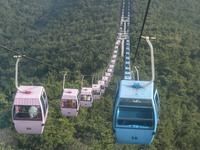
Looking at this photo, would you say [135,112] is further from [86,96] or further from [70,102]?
[86,96]

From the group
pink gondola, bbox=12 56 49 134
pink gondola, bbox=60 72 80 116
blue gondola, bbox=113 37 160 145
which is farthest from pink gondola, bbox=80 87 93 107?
pink gondola, bbox=12 56 49 134

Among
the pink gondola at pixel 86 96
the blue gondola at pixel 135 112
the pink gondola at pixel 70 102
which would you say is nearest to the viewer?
the blue gondola at pixel 135 112

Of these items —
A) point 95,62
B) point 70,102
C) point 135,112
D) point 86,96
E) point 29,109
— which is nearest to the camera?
point 29,109

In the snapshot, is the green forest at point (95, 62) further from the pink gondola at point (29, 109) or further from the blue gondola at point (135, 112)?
the blue gondola at point (135, 112)

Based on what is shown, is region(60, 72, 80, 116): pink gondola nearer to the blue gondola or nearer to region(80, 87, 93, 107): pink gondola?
region(80, 87, 93, 107): pink gondola

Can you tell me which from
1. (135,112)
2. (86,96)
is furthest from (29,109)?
(86,96)

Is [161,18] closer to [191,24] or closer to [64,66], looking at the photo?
[191,24]

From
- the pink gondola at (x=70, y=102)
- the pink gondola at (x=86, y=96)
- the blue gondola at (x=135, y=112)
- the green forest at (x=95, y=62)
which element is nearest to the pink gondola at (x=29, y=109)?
the green forest at (x=95, y=62)
